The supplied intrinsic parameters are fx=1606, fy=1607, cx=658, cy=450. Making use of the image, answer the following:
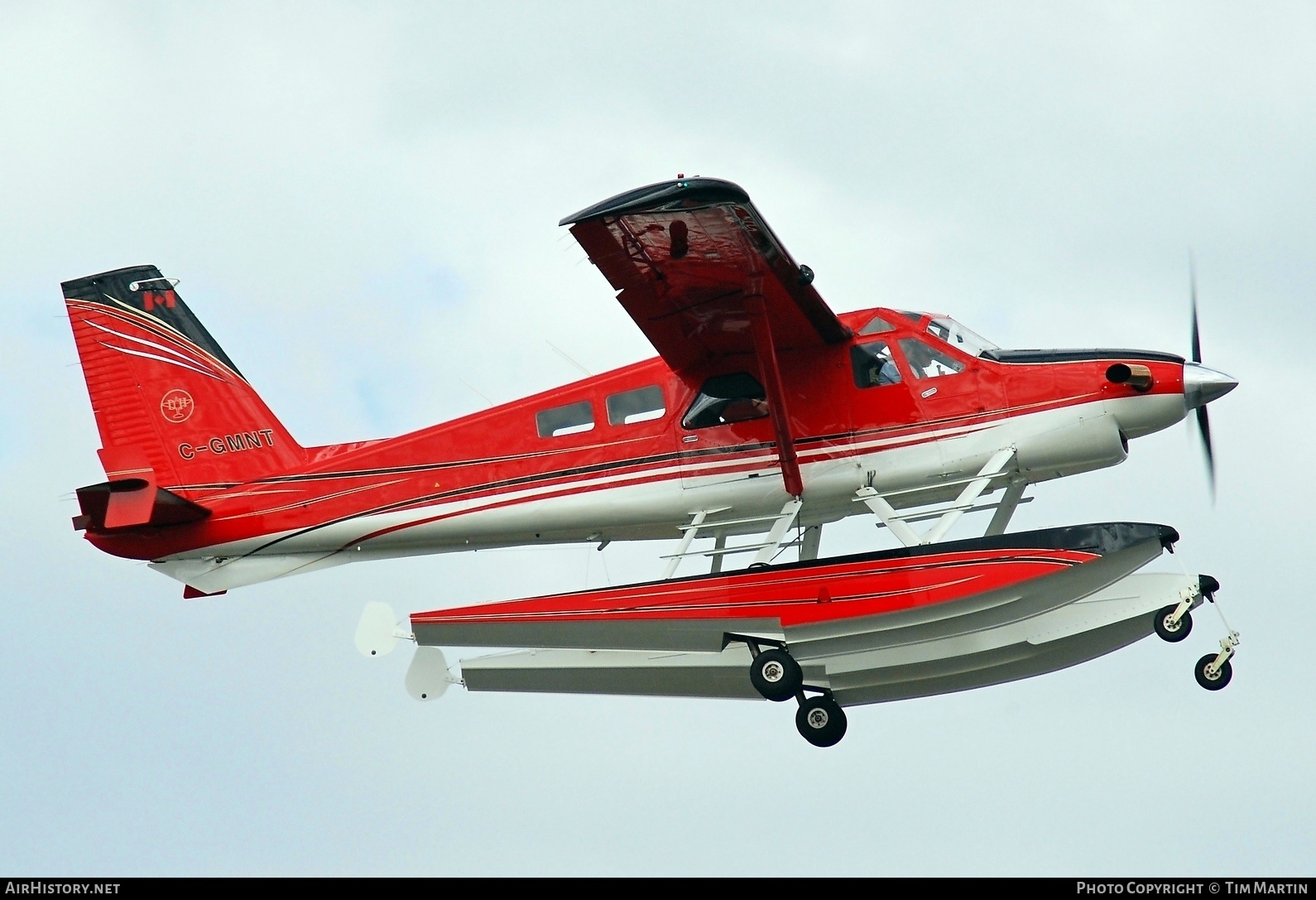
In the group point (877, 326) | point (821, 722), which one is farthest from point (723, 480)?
point (821, 722)

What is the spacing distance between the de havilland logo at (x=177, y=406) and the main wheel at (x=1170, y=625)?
1042cm

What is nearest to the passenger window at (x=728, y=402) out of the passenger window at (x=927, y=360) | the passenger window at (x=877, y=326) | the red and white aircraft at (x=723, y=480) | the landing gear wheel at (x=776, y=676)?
the red and white aircraft at (x=723, y=480)

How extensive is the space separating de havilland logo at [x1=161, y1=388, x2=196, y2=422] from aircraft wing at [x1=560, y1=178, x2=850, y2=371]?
18.0 ft

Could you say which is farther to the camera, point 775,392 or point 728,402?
point 728,402

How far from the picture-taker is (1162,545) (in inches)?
594

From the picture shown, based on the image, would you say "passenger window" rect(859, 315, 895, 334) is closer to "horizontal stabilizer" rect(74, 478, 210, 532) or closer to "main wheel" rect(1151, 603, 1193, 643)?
"main wheel" rect(1151, 603, 1193, 643)

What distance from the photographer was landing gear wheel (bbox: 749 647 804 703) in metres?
15.0

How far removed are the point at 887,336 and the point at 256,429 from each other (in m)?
6.99

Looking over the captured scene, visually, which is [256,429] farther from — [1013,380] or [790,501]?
[1013,380]

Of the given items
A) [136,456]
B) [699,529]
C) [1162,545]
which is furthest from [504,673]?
[1162,545]

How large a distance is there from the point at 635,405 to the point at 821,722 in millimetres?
3746

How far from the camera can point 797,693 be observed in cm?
1539

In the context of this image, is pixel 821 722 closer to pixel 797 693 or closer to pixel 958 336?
pixel 797 693

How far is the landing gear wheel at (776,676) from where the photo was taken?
589 inches
